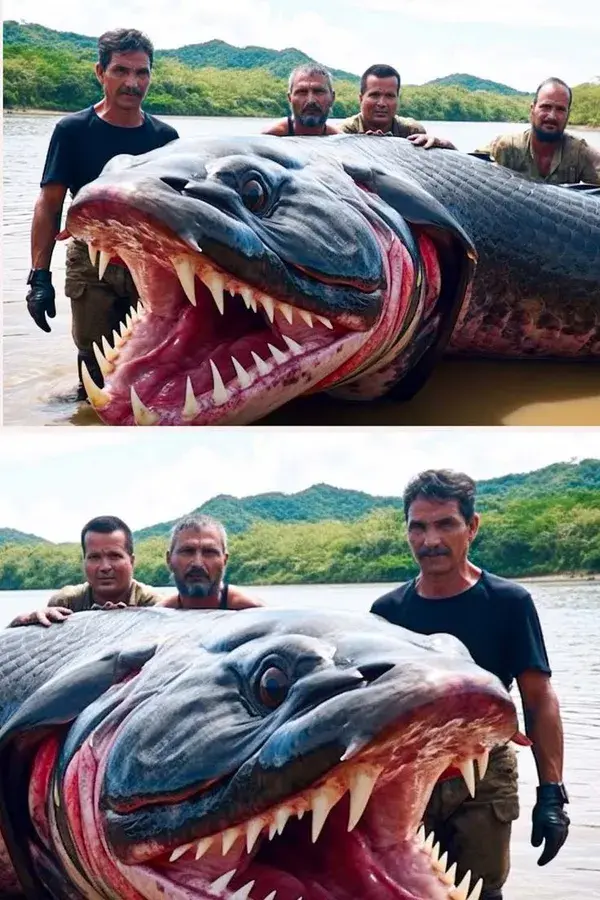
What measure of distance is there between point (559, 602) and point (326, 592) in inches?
208

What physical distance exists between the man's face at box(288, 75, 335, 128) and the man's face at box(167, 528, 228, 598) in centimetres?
288

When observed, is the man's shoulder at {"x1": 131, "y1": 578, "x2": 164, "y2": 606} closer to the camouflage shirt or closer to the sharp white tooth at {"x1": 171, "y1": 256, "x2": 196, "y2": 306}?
the sharp white tooth at {"x1": 171, "y1": 256, "x2": 196, "y2": 306}

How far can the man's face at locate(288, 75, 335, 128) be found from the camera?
8.44 metres

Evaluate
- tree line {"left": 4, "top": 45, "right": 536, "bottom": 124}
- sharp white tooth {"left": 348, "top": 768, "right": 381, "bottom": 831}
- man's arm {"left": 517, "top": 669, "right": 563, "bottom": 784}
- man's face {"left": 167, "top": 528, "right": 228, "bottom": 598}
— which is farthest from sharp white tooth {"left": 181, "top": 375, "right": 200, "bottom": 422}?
tree line {"left": 4, "top": 45, "right": 536, "bottom": 124}

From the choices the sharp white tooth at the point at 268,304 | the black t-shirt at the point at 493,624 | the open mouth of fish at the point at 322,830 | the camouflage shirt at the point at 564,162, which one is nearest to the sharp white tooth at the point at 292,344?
the sharp white tooth at the point at 268,304

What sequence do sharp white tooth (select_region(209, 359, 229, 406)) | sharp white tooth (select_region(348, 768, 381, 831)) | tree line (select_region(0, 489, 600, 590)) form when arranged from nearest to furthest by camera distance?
1. sharp white tooth (select_region(348, 768, 381, 831))
2. sharp white tooth (select_region(209, 359, 229, 406))
3. tree line (select_region(0, 489, 600, 590))

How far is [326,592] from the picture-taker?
93.4ft

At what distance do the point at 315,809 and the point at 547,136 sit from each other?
570 centimetres

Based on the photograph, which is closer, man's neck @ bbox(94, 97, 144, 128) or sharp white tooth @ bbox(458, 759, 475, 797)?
sharp white tooth @ bbox(458, 759, 475, 797)

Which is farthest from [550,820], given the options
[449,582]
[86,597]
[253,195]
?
[253,195]

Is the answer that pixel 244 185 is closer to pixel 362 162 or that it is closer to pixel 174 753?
pixel 362 162

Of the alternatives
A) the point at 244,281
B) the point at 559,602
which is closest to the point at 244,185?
the point at 244,281

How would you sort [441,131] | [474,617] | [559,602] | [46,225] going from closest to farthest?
[474,617]
[46,225]
[559,602]
[441,131]

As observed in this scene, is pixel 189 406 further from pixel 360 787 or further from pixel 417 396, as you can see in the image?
pixel 360 787
